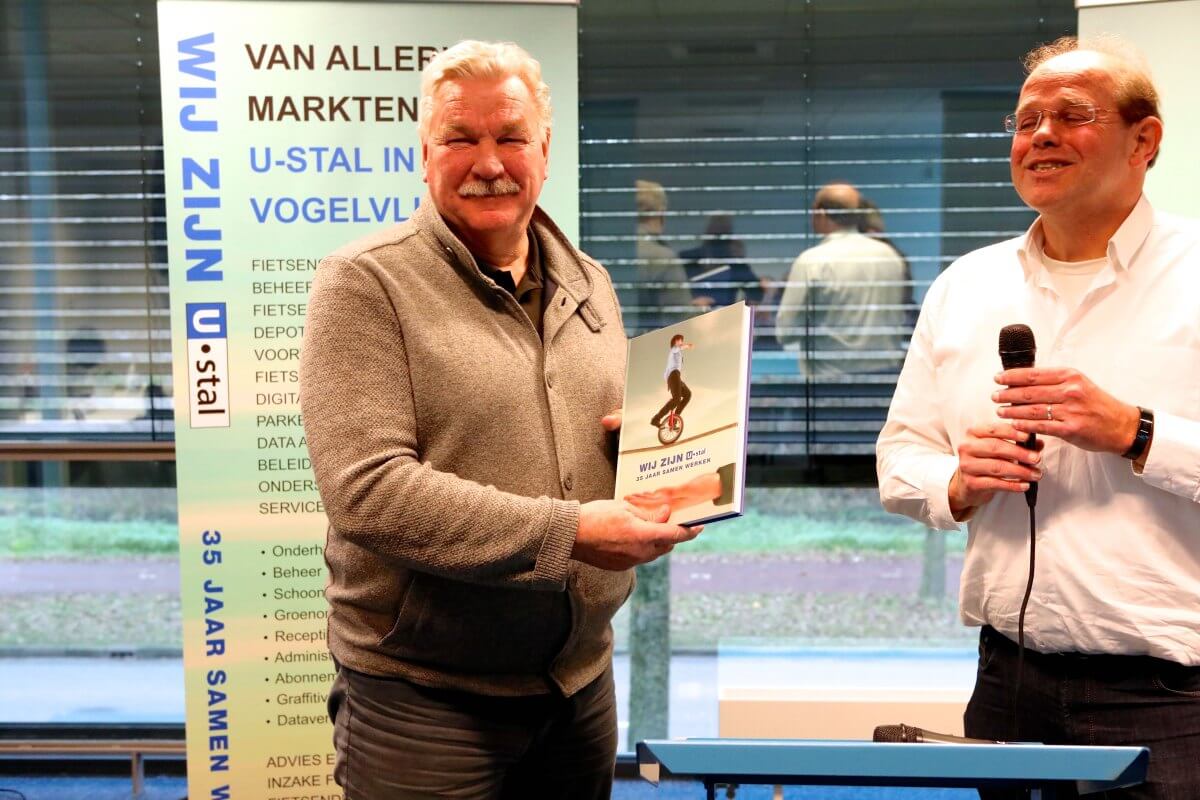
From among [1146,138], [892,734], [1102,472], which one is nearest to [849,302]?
[1146,138]

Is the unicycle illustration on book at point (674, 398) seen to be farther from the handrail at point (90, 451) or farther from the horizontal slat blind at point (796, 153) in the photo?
the handrail at point (90, 451)

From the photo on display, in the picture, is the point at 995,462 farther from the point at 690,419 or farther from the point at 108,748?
the point at 108,748

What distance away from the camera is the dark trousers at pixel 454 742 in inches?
68.1

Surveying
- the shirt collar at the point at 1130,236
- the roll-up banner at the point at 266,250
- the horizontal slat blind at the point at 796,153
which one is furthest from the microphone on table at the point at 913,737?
the horizontal slat blind at the point at 796,153

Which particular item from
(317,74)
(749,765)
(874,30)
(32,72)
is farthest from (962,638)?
(32,72)

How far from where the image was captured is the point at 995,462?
1734 mm

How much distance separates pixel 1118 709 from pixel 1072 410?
1.51 ft

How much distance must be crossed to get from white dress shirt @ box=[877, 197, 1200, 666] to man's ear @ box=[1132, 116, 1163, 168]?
0.08 meters

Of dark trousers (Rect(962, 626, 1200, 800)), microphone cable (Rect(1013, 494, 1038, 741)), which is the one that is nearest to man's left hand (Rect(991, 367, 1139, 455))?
microphone cable (Rect(1013, 494, 1038, 741))

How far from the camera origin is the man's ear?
1.83 metres

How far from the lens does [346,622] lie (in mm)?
1791

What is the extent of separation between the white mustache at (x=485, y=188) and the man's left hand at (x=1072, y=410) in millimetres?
803

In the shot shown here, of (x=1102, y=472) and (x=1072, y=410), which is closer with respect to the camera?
(x=1072, y=410)

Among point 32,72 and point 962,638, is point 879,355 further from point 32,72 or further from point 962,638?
point 32,72
